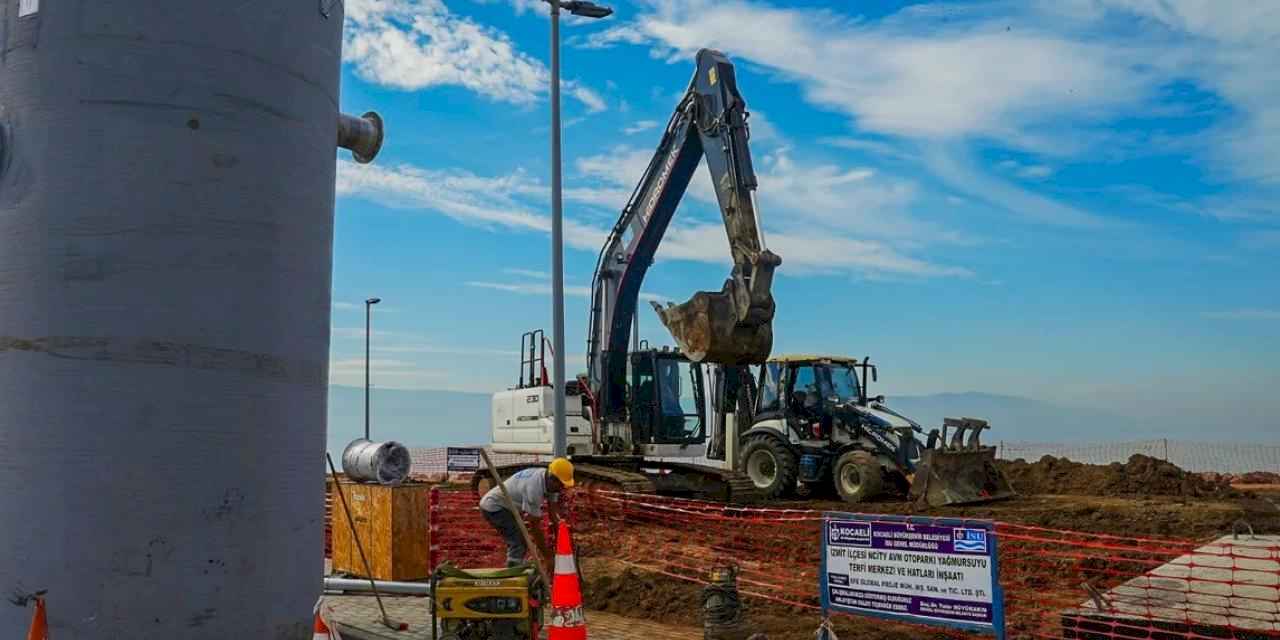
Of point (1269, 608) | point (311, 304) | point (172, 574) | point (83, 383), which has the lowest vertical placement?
point (1269, 608)

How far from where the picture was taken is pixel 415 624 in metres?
9.22

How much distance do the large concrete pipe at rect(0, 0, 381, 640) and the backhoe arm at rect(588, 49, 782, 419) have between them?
1148 centimetres

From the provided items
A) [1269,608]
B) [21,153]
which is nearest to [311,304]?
[21,153]

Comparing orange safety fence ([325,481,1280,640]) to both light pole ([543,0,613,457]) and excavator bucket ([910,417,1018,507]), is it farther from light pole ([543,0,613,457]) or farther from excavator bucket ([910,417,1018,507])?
excavator bucket ([910,417,1018,507])

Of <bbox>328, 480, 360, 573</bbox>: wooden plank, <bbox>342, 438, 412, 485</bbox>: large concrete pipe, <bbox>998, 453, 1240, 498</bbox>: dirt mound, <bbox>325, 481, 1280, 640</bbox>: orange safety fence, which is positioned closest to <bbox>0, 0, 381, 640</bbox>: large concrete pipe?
<bbox>325, 481, 1280, 640</bbox>: orange safety fence

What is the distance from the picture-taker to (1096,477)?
23172 millimetres

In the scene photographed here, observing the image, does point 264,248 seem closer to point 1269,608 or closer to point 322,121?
point 322,121

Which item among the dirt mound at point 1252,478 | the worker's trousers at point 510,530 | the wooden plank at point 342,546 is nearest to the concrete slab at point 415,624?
the worker's trousers at point 510,530

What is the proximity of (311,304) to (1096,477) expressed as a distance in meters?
22.0

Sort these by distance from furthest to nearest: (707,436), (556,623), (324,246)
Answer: (707,436)
(556,623)
(324,246)

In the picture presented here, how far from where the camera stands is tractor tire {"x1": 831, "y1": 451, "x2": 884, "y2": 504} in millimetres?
18781

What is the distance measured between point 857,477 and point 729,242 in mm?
5295

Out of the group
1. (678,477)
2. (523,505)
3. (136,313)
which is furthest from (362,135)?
(678,477)

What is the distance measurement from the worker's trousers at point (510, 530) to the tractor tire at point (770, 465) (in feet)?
38.5
